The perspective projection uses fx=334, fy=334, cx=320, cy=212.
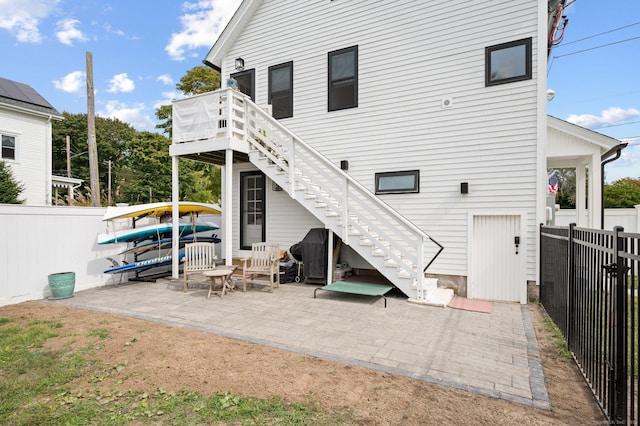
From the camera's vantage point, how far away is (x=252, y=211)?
10.4m

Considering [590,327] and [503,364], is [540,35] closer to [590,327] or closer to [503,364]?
[590,327]

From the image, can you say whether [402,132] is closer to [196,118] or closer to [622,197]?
[196,118]

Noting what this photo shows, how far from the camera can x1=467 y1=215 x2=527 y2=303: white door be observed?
22.5ft

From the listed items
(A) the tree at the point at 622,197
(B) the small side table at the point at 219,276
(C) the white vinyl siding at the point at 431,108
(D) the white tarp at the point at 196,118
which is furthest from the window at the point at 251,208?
(A) the tree at the point at 622,197

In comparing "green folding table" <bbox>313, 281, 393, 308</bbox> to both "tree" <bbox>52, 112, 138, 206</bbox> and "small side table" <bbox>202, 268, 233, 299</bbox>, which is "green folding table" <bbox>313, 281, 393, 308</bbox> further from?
"tree" <bbox>52, 112, 138, 206</bbox>

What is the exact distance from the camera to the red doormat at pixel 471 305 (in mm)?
6198

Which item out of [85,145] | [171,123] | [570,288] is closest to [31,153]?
[171,123]

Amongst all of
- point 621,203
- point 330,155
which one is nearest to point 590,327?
point 330,155

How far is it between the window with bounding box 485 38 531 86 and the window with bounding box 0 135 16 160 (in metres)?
19.7

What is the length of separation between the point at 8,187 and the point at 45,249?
402 inches

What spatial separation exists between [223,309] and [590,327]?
17.3 feet

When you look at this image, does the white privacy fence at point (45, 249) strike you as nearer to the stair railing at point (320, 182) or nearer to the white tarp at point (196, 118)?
the white tarp at point (196, 118)

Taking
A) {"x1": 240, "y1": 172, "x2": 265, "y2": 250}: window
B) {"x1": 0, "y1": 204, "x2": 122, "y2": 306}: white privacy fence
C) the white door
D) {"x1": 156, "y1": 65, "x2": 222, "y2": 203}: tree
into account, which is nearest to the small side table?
{"x1": 240, "y1": 172, "x2": 265, "y2": 250}: window

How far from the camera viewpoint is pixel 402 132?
316 inches
